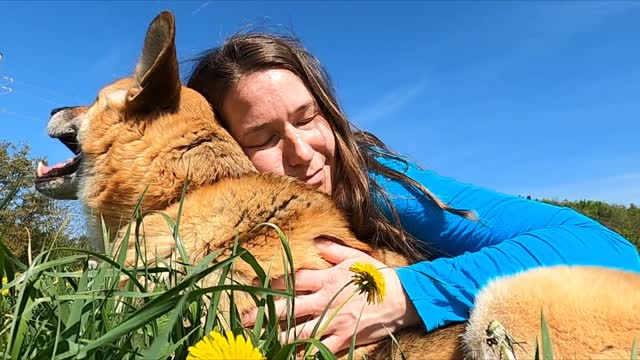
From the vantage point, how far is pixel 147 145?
11.2ft

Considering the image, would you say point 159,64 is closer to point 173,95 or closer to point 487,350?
point 173,95

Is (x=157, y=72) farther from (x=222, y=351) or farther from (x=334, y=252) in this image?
(x=222, y=351)

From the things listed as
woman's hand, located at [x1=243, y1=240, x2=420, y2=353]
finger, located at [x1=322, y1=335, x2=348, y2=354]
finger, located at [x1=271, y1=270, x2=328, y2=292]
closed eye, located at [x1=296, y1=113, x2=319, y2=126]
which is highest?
closed eye, located at [x1=296, y1=113, x2=319, y2=126]

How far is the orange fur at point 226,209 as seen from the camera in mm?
2273

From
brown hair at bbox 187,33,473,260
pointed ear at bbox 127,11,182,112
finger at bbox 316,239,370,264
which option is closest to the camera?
finger at bbox 316,239,370,264

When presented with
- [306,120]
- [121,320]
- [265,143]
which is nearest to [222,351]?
[121,320]

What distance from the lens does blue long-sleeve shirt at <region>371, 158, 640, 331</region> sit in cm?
269

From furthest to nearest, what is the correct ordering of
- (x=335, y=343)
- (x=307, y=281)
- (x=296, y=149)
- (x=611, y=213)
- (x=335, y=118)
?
(x=611, y=213), (x=335, y=118), (x=296, y=149), (x=307, y=281), (x=335, y=343)

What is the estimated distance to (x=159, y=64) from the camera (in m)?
3.28

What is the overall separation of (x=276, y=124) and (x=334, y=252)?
120 centimetres

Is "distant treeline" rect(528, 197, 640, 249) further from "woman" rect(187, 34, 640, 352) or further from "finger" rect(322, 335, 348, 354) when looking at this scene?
"finger" rect(322, 335, 348, 354)

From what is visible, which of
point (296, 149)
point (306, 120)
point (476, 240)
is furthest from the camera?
point (306, 120)

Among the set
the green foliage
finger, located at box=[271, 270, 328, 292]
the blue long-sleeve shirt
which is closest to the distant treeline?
the green foliage

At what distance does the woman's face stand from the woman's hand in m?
1.23
